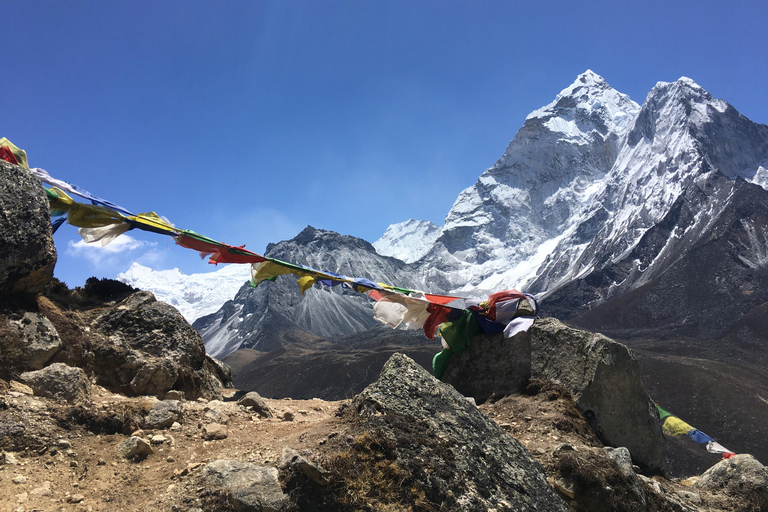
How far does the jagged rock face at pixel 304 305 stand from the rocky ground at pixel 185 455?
112 metres

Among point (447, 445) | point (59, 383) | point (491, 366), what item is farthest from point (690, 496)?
point (59, 383)

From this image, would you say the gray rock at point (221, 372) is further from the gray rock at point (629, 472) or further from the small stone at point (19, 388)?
the gray rock at point (629, 472)

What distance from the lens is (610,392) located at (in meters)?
6.88

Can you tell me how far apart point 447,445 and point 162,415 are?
10.1 feet

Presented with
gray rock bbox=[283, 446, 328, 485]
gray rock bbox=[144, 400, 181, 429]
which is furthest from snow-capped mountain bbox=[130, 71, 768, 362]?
gray rock bbox=[283, 446, 328, 485]

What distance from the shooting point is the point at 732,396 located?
157ft

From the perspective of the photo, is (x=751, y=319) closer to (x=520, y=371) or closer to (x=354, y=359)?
(x=354, y=359)

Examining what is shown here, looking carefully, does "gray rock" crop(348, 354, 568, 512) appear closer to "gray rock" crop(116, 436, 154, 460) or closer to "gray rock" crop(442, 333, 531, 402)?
"gray rock" crop(116, 436, 154, 460)

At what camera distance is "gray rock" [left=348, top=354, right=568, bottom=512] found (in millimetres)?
3807

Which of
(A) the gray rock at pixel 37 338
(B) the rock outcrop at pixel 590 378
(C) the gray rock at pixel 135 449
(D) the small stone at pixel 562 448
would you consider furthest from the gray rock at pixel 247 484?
(B) the rock outcrop at pixel 590 378

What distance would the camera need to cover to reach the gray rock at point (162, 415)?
16.7 feet

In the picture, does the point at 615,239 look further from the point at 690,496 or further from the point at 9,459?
the point at 9,459

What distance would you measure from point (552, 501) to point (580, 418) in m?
2.67

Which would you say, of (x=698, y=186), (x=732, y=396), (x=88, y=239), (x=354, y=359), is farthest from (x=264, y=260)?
(x=698, y=186)
